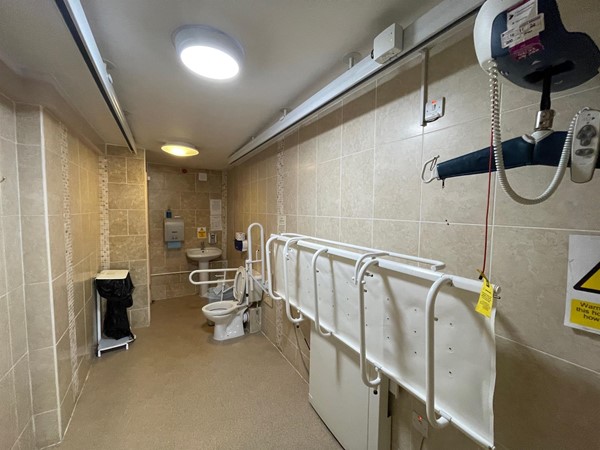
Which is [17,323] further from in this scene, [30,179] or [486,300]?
[486,300]

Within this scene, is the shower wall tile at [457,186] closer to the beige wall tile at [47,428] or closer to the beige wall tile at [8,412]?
the beige wall tile at [8,412]

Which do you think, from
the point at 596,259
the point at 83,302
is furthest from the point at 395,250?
the point at 83,302

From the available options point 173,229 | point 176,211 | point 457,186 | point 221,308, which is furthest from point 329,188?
point 176,211

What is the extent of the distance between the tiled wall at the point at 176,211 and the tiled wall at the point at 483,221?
3.36 m

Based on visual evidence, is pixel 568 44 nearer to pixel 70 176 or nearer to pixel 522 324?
pixel 522 324

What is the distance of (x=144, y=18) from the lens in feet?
3.23

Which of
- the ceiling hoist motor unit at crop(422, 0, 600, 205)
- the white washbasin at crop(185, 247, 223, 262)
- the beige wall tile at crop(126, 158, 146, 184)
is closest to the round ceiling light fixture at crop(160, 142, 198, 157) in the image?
the beige wall tile at crop(126, 158, 146, 184)

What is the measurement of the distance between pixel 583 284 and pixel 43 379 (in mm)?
2627

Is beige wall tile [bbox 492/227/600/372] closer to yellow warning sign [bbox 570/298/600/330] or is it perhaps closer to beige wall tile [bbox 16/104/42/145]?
yellow warning sign [bbox 570/298/600/330]

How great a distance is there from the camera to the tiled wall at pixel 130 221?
291 centimetres

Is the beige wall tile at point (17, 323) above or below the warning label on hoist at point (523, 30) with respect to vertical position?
below

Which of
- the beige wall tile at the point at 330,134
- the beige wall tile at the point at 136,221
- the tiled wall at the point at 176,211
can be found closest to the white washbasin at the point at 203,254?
the tiled wall at the point at 176,211

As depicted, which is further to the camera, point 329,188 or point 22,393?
point 329,188

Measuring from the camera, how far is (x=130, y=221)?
300 centimetres
